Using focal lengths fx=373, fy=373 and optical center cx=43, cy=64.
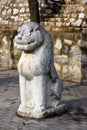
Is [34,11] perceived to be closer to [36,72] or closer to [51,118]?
[36,72]

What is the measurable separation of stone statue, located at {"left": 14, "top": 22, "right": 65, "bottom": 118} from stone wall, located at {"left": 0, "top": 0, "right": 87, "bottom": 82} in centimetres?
323

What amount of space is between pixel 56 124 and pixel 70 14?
5455 millimetres

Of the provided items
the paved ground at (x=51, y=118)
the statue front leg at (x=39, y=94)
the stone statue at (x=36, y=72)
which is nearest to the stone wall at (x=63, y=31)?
the paved ground at (x=51, y=118)

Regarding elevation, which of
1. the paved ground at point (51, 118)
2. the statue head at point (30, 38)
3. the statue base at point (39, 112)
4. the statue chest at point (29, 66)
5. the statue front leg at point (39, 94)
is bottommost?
the paved ground at point (51, 118)

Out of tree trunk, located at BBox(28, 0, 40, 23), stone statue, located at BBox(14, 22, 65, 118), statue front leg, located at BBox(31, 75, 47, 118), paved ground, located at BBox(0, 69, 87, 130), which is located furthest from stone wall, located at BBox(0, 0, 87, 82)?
statue front leg, located at BBox(31, 75, 47, 118)

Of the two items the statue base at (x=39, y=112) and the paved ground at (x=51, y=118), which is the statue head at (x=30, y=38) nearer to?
the statue base at (x=39, y=112)

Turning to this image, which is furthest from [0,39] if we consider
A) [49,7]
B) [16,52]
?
[49,7]

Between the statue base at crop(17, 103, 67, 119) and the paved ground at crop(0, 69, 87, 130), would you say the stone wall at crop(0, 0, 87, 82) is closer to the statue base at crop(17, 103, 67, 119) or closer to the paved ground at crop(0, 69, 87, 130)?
the paved ground at crop(0, 69, 87, 130)

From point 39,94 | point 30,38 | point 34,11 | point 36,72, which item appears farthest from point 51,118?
point 34,11

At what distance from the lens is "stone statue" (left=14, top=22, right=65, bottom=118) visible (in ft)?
18.7

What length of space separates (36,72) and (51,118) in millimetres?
787

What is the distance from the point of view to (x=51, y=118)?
5895 millimetres

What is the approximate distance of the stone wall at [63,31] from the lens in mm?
9151

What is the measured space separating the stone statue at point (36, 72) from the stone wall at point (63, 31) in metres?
3.23
